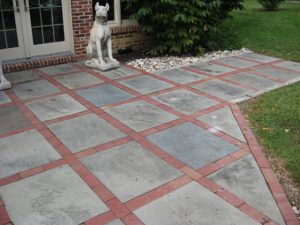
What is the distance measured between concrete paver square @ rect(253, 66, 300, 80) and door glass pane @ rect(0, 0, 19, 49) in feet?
14.0

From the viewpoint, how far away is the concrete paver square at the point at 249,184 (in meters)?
2.79

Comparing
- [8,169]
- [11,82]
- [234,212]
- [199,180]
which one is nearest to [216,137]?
[199,180]

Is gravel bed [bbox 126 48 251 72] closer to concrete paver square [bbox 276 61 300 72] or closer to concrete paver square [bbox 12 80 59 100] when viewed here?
concrete paver square [bbox 276 61 300 72]

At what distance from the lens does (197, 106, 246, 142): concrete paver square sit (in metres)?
3.97

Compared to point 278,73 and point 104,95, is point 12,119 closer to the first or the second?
point 104,95

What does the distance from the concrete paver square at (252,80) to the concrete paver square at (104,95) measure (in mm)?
1857

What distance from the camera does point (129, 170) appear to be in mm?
3262

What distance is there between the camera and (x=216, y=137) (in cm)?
387

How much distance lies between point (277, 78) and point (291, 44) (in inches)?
109

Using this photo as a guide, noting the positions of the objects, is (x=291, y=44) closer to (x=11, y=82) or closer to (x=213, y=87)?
(x=213, y=87)

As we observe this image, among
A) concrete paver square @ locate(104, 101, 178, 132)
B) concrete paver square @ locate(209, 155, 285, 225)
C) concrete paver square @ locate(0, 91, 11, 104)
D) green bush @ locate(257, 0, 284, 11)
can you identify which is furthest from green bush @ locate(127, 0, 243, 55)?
green bush @ locate(257, 0, 284, 11)

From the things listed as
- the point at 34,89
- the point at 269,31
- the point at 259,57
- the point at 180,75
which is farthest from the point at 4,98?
the point at 269,31

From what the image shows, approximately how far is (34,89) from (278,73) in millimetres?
4015

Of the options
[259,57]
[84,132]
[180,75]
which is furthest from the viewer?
[259,57]
